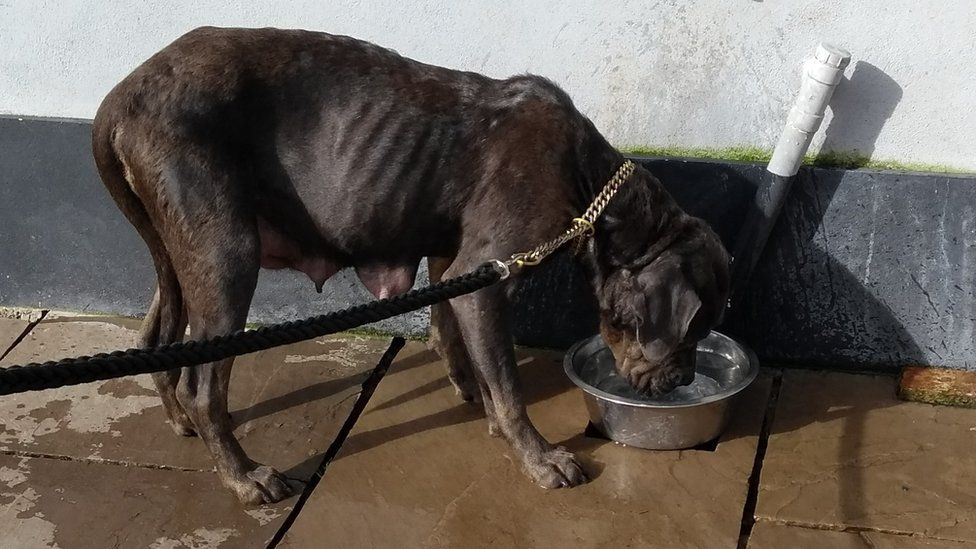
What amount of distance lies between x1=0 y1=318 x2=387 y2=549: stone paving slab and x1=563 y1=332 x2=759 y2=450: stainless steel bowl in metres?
1.09

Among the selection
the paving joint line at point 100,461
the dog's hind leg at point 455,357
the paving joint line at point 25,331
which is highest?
the dog's hind leg at point 455,357

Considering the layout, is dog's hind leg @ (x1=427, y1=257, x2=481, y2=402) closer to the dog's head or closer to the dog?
the dog

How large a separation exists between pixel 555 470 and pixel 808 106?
1865mm

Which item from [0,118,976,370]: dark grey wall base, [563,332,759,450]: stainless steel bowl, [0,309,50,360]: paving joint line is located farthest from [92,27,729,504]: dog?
[0,309,50,360]: paving joint line

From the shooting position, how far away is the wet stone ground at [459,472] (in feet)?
13.6

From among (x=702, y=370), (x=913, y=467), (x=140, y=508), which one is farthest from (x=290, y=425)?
(x=913, y=467)

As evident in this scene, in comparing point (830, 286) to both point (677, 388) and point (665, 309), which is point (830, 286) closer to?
point (677, 388)

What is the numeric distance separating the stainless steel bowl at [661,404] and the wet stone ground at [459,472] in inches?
3.1

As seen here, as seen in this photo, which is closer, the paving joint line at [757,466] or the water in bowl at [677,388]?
the paving joint line at [757,466]

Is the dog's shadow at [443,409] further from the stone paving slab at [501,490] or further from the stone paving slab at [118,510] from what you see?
the stone paving slab at [118,510]

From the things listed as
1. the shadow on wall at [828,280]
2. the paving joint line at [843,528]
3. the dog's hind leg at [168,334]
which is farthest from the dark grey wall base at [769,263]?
the paving joint line at [843,528]

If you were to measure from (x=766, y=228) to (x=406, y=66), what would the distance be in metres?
1.77

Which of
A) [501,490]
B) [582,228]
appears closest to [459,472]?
[501,490]

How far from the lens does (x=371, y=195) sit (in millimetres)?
4363
